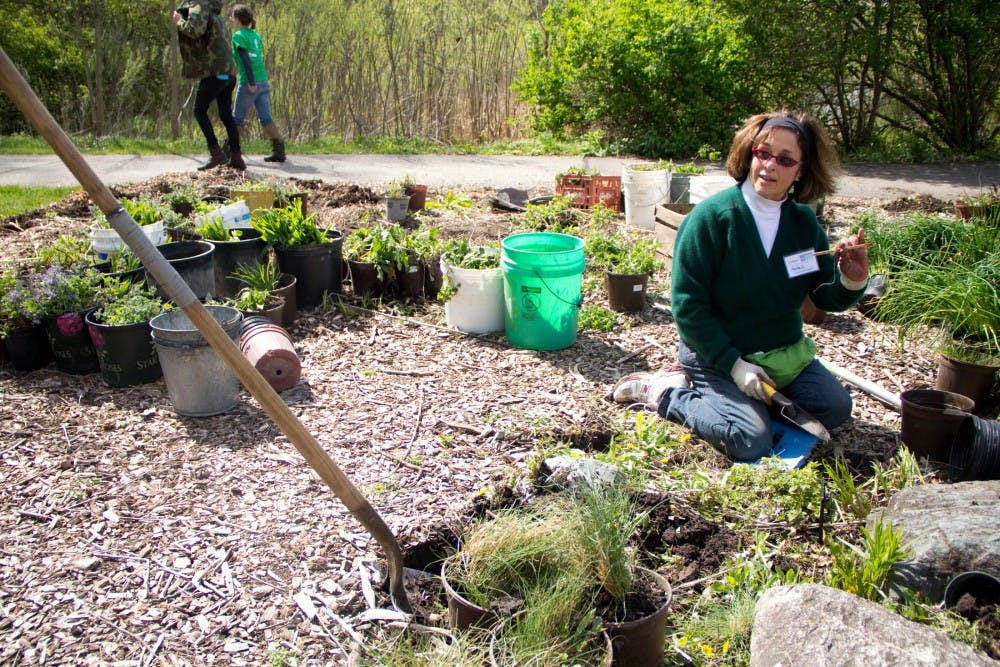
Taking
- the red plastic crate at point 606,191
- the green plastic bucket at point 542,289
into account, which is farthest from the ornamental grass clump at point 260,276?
the red plastic crate at point 606,191

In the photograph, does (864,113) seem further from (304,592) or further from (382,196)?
(304,592)

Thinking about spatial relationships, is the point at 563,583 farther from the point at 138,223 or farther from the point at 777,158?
the point at 138,223

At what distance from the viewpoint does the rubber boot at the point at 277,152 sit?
34.7 feet

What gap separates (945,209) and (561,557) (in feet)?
25.0

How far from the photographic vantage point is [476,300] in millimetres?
5129

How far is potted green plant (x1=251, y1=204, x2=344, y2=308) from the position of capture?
5492 millimetres

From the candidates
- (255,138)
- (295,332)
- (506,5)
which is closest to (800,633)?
(295,332)

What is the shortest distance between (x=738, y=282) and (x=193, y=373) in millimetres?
2746

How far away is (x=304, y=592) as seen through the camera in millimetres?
2711

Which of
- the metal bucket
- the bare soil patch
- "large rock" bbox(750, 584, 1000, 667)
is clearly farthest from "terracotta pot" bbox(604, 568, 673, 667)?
the metal bucket

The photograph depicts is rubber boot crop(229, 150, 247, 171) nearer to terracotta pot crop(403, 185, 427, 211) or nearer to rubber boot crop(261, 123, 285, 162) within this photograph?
rubber boot crop(261, 123, 285, 162)

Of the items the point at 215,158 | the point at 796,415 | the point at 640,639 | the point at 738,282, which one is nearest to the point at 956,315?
the point at 796,415

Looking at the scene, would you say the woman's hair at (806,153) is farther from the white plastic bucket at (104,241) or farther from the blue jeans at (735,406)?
the white plastic bucket at (104,241)

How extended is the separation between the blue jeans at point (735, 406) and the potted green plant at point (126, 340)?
2838 mm
